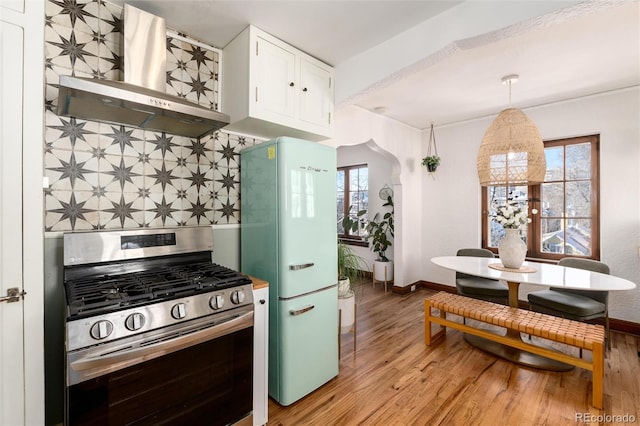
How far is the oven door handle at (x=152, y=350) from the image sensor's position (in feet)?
3.64

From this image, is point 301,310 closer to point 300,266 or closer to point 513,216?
point 300,266

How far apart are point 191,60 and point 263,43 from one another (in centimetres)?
55

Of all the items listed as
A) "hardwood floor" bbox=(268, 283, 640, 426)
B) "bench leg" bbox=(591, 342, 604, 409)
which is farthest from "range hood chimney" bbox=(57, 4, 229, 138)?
"bench leg" bbox=(591, 342, 604, 409)

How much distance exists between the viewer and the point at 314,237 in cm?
208

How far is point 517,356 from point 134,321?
3.01m

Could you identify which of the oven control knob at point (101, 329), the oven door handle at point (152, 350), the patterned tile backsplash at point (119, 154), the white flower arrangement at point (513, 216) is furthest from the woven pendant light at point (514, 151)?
the oven control knob at point (101, 329)

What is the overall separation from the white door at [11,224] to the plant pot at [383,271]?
4.22 meters

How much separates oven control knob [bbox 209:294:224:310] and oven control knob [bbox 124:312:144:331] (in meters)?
0.31

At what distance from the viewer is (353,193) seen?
593cm

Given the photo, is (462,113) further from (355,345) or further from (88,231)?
(88,231)

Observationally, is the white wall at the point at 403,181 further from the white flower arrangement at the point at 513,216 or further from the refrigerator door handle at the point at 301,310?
the refrigerator door handle at the point at 301,310

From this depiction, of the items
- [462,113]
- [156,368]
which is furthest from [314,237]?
[462,113]
